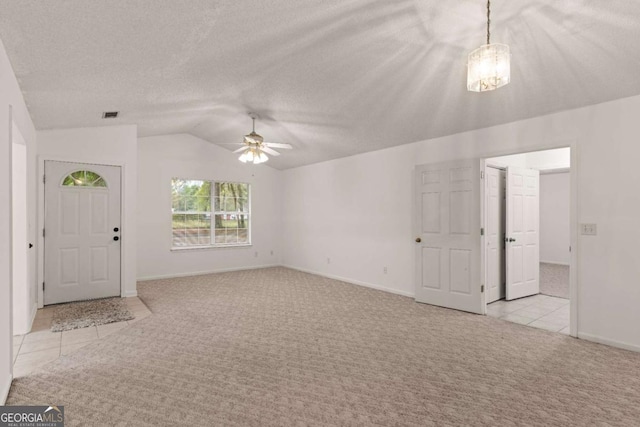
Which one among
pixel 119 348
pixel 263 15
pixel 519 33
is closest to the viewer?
A: pixel 263 15

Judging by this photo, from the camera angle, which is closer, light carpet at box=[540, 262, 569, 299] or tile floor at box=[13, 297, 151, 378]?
tile floor at box=[13, 297, 151, 378]

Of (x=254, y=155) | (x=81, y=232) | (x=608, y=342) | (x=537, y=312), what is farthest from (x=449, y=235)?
(x=81, y=232)

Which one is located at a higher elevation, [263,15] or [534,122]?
[263,15]

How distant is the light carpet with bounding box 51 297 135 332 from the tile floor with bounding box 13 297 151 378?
0.09m

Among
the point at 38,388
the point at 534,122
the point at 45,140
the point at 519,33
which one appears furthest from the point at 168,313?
the point at 534,122

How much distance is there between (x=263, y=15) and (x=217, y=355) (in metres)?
2.84

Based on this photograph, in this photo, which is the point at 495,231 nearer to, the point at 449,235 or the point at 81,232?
the point at 449,235

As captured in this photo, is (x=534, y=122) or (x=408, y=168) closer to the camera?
(x=534, y=122)

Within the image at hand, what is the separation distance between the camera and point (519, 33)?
2.57 metres

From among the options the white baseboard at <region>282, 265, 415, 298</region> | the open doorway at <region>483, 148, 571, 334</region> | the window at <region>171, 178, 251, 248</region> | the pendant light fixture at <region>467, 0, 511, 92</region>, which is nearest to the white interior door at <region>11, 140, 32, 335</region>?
the window at <region>171, 178, 251, 248</region>

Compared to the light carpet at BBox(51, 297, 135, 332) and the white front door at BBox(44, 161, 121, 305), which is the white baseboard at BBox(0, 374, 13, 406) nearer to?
the light carpet at BBox(51, 297, 135, 332)

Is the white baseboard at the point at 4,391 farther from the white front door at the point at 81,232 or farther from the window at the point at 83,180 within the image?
the window at the point at 83,180

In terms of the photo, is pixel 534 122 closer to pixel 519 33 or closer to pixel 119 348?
pixel 519 33

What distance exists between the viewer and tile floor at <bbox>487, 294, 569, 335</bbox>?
158 inches
